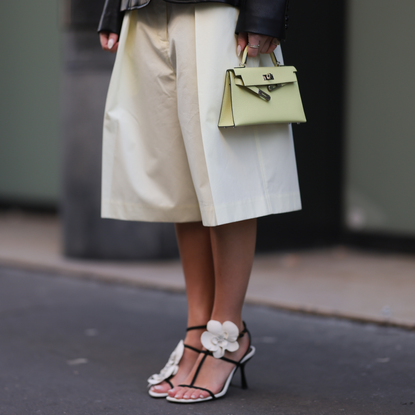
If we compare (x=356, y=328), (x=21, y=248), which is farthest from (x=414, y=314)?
(x=21, y=248)

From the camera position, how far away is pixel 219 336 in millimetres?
2422

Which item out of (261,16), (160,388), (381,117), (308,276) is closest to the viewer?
→ (261,16)

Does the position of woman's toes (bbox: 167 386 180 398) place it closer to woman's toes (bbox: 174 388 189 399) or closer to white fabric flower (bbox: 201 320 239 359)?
woman's toes (bbox: 174 388 189 399)

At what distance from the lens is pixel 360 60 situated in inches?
215

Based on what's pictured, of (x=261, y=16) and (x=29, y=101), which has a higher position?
(x=261, y=16)

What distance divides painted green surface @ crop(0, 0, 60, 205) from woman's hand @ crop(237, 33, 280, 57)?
587 centimetres

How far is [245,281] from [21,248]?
372cm

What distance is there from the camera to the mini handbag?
222cm

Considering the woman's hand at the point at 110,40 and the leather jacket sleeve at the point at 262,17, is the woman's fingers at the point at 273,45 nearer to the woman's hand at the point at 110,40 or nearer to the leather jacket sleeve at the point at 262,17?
the leather jacket sleeve at the point at 262,17

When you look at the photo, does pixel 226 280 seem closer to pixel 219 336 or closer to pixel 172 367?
pixel 219 336

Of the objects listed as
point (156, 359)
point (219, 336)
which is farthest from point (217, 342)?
point (156, 359)

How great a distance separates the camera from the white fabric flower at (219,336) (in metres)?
2.41

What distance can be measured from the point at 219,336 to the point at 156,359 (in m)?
0.64

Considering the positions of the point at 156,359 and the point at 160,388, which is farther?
the point at 156,359
